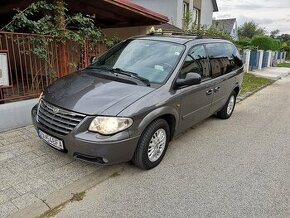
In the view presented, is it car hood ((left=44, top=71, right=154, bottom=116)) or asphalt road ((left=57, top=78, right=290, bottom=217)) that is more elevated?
car hood ((left=44, top=71, right=154, bottom=116))

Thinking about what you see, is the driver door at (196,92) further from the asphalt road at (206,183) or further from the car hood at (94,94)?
the car hood at (94,94)

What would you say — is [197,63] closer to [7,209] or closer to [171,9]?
[7,209]

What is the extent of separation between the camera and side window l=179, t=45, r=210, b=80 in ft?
14.2

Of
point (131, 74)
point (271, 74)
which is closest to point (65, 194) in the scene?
point (131, 74)

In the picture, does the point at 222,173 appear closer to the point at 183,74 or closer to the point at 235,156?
the point at 235,156

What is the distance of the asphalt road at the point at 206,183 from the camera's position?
3125 millimetres

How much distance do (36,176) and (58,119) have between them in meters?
0.80

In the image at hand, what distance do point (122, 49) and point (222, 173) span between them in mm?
2575

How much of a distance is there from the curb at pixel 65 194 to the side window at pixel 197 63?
1742 mm

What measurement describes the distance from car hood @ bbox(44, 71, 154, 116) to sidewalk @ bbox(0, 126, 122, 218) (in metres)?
0.90

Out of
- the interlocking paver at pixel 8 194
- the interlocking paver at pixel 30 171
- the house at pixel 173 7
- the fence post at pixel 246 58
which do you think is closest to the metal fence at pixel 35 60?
the interlocking paver at pixel 30 171

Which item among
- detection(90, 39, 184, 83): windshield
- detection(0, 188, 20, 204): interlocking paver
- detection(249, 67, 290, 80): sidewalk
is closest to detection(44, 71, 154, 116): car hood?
detection(90, 39, 184, 83): windshield

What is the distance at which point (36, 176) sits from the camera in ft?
11.7

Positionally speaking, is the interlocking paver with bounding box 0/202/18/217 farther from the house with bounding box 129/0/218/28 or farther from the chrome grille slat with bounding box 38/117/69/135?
the house with bounding box 129/0/218/28
